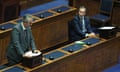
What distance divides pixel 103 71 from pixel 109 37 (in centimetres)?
71

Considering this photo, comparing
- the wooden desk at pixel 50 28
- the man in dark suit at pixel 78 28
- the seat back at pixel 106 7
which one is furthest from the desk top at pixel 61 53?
the seat back at pixel 106 7

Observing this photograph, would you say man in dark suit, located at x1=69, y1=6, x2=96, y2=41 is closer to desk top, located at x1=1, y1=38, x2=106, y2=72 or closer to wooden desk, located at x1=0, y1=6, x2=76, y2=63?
desk top, located at x1=1, y1=38, x2=106, y2=72

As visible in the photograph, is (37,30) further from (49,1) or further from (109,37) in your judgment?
(49,1)

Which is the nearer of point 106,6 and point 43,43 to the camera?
point 43,43

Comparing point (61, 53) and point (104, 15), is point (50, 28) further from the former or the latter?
point (104, 15)

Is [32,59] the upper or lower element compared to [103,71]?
upper

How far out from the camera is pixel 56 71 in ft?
21.1

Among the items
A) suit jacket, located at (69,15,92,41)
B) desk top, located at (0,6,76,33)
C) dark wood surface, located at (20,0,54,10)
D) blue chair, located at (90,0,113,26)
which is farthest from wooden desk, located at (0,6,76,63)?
dark wood surface, located at (20,0,54,10)

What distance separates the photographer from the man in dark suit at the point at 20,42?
6180 mm

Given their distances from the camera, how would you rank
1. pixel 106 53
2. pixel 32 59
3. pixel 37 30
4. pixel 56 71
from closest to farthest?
pixel 32 59 < pixel 56 71 < pixel 106 53 < pixel 37 30

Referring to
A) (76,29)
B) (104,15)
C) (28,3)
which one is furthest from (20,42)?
(28,3)

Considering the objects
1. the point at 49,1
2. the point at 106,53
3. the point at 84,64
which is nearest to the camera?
the point at 84,64

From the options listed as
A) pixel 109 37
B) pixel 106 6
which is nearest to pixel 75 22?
pixel 109 37

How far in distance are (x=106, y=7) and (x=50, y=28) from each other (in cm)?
211
